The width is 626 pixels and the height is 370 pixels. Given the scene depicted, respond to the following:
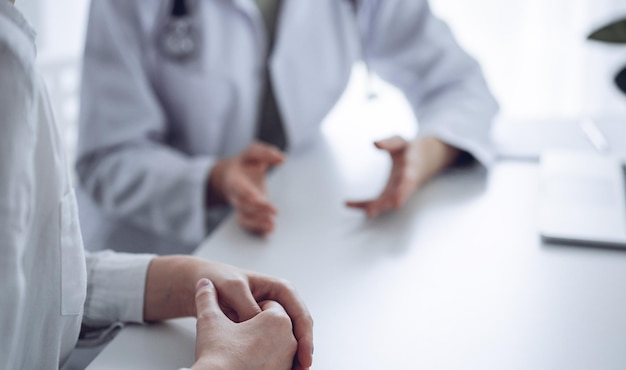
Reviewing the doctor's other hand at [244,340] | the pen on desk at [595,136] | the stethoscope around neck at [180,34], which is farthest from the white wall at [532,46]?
the doctor's other hand at [244,340]

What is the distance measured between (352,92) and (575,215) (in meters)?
0.53

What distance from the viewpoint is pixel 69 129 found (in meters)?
1.57

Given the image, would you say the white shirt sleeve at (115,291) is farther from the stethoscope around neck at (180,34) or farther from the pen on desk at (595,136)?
the pen on desk at (595,136)

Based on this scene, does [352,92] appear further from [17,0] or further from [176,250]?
[17,0]

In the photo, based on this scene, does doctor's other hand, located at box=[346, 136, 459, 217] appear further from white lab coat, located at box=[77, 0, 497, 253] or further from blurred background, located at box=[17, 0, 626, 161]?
blurred background, located at box=[17, 0, 626, 161]

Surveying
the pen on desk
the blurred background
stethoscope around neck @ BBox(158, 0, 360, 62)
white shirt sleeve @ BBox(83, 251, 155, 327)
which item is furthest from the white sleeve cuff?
the blurred background

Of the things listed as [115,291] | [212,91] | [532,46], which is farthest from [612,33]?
[532,46]

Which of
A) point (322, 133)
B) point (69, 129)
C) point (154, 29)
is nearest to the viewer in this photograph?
point (154, 29)

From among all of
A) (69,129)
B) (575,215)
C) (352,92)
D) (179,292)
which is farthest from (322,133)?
(69,129)

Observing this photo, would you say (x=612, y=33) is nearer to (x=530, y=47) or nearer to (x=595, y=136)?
(x=595, y=136)

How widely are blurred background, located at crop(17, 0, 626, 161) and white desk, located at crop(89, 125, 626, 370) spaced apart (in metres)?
0.85

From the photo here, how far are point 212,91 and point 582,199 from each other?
0.50 metres

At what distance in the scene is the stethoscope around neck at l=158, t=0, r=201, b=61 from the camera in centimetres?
97

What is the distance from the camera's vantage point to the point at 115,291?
0.56m
